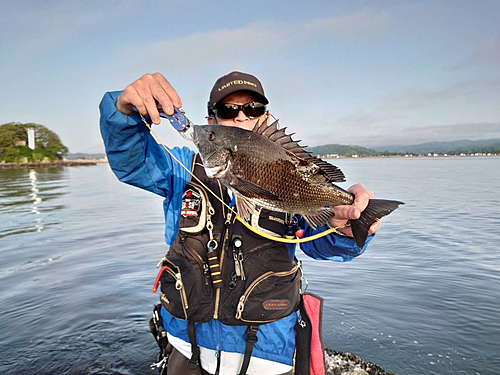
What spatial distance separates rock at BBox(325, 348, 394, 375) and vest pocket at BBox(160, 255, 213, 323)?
2.69 m

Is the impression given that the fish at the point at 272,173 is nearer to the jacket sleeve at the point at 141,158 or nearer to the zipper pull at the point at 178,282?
the jacket sleeve at the point at 141,158

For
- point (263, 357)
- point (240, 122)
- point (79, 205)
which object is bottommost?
point (79, 205)

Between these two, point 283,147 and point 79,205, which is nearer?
point 283,147

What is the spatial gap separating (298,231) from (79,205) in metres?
23.1

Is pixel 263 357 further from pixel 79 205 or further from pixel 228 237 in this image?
pixel 79 205

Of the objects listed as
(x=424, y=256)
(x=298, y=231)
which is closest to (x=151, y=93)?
(x=298, y=231)

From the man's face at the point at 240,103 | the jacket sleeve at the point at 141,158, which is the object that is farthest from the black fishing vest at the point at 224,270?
the man's face at the point at 240,103

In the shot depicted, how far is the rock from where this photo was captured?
16.2 ft

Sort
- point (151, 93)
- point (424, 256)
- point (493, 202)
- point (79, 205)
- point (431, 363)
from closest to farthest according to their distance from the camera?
point (151, 93) → point (431, 363) → point (424, 256) → point (493, 202) → point (79, 205)

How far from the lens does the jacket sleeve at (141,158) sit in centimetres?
283

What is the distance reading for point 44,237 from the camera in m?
14.2

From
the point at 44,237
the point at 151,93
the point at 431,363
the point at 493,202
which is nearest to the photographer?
the point at 151,93

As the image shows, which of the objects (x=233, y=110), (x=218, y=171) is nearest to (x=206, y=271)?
(x=218, y=171)

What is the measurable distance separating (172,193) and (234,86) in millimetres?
1392
